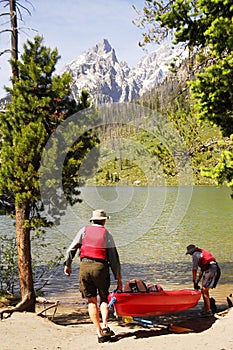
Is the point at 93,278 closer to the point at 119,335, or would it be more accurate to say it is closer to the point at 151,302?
the point at 119,335

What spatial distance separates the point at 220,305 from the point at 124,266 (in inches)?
400

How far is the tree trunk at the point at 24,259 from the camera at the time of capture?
12.0 meters

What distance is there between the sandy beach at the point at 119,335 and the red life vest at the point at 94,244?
1837 millimetres

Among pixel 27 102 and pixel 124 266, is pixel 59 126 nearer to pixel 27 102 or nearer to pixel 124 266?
pixel 27 102

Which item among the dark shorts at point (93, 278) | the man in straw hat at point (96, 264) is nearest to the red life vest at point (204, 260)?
the man in straw hat at point (96, 264)

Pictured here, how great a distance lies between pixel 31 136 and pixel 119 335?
17.2 ft

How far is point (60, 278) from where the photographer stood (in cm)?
2119

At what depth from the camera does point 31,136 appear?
1100 centimetres

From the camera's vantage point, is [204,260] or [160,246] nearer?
[204,260]

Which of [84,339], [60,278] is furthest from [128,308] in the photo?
[60,278]

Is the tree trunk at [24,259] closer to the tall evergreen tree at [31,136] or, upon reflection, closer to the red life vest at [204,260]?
the tall evergreen tree at [31,136]

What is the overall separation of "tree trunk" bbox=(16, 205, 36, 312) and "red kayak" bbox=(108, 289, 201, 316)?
9.97 feet

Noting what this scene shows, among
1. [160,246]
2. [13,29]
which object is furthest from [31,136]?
[160,246]

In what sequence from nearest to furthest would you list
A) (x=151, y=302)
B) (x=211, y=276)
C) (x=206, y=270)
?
(x=151, y=302) → (x=211, y=276) → (x=206, y=270)
